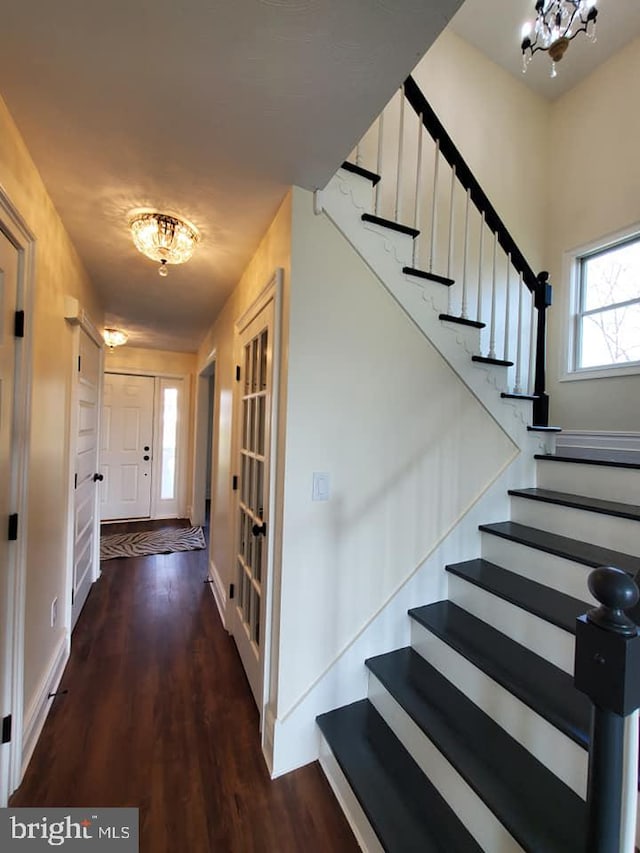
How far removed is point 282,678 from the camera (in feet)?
5.05

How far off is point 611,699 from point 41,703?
7.49ft

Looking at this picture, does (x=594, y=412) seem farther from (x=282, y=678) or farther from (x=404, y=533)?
(x=282, y=678)

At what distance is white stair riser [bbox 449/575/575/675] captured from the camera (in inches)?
53.0

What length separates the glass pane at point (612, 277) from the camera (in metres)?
3.24

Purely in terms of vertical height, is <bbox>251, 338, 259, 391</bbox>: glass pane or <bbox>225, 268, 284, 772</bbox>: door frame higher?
<bbox>251, 338, 259, 391</bbox>: glass pane

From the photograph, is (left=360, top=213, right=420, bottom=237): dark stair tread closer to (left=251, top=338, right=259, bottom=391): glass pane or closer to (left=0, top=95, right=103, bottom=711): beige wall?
(left=251, top=338, right=259, bottom=391): glass pane

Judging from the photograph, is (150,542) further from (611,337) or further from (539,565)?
(611,337)

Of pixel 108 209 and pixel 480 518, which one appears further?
pixel 480 518

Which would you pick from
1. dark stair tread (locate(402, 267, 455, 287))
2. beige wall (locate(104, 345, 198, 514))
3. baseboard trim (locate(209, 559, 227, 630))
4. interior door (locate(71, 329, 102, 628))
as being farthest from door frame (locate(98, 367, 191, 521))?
dark stair tread (locate(402, 267, 455, 287))

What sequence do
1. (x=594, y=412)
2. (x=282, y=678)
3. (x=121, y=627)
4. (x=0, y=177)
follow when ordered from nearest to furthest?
(x=0, y=177)
(x=282, y=678)
(x=121, y=627)
(x=594, y=412)

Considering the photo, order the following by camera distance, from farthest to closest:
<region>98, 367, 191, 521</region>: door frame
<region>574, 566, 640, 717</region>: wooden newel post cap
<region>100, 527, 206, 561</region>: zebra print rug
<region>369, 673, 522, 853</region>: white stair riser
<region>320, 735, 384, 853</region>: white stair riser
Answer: <region>98, 367, 191, 521</region>: door frame
<region>100, 527, 206, 561</region>: zebra print rug
<region>320, 735, 384, 853</region>: white stair riser
<region>369, 673, 522, 853</region>: white stair riser
<region>574, 566, 640, 717</region>: wooden newel post cap

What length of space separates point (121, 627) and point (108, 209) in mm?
2628

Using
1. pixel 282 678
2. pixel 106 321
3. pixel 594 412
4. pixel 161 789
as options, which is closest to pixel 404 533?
pixel 282 678

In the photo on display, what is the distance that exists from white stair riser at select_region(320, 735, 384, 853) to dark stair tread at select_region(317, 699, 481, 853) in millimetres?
49
